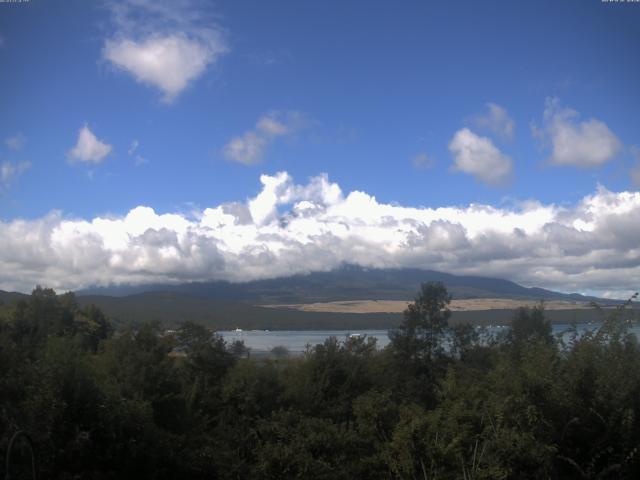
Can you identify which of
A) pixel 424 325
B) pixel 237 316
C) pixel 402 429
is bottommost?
pixel 237 316

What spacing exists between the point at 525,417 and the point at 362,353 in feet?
81.3

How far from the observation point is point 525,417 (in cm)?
1155

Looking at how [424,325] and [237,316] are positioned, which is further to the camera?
[237,316]

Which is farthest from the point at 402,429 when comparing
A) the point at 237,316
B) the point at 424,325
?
the point at 237,316

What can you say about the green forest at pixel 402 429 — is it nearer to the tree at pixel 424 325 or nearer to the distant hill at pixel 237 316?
the tree at pixel 424 325

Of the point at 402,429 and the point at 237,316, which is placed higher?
the point at 402,429

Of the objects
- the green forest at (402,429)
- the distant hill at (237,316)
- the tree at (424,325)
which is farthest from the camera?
the distant hill at (237,316)

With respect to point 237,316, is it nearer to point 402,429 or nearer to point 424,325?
point 424,325

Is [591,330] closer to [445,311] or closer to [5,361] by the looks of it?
[5,361]

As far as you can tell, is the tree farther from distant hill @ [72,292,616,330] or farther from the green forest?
distant hill @ [72,292,616,330]

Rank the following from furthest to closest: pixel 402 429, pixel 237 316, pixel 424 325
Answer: pixel 237 316
pixel 424 325
pixel 402 429

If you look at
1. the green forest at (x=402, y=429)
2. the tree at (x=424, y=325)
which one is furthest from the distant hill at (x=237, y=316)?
the green forest at (x=402, y=429)

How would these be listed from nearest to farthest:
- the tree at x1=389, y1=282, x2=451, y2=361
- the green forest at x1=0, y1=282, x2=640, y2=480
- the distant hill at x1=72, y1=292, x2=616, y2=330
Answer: the green forest at x1=0, y1=282, x2=640, y2=480, the tree at x1=389, y1=282, x2=451, y2=361, the distant hill at x1=72, y1=292, x2=616, y2=330

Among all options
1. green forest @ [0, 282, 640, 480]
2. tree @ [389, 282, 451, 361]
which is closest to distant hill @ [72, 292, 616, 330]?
tree @ [389, 282, 451, 361]
